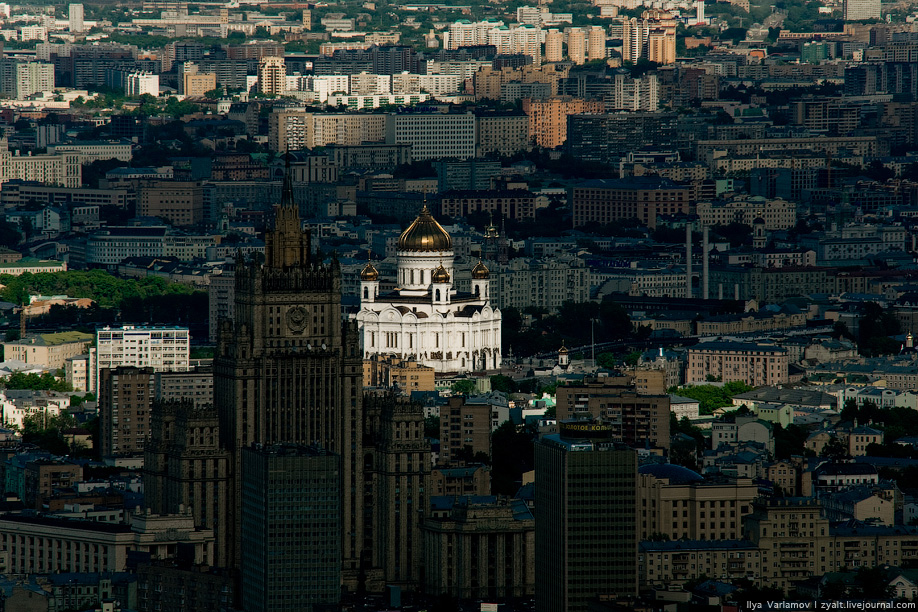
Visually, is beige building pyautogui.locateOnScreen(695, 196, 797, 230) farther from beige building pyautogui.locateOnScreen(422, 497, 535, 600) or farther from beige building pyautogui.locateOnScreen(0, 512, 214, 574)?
beige building pyautogui.locateOnScreen(422, 497, 535, 600)

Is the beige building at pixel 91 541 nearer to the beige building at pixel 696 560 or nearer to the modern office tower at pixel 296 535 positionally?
the modern office tower at pixel 296 535

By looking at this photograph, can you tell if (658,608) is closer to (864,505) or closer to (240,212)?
(864,505)

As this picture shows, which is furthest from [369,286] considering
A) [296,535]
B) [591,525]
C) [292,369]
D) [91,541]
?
[296,535]

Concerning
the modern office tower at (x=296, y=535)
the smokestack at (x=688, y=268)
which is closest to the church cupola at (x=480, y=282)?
the smokestack at (x=688, y=268)

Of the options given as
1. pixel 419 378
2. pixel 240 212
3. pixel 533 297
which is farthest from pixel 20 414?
pixel 240 212

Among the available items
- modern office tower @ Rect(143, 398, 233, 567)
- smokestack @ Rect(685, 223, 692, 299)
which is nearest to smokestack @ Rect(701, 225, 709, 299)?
smokestack @ Rect(685, 223, 692, 299)

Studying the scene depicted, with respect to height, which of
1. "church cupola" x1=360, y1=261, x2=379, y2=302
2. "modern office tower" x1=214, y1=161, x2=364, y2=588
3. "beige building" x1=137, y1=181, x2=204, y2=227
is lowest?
"beige building" x1=137, y1=181, x2=204, y2=227
